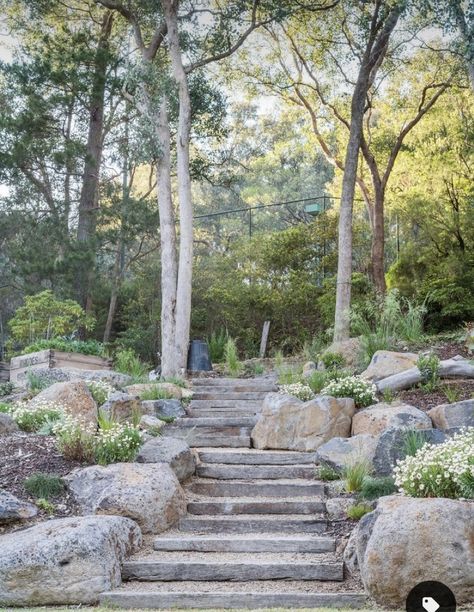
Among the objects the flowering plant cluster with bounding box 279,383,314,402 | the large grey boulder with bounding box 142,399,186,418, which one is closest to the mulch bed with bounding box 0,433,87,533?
the large grey boulder with bounding box 142,399,186,418

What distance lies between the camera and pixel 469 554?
5059mm

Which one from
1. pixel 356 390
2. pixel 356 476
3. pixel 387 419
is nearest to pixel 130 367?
pixel 356 390

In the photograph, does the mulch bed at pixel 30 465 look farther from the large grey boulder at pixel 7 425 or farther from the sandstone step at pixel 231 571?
the sandstone step at pixel 231 571

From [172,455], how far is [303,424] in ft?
6.35

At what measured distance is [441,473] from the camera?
5875 millimetres

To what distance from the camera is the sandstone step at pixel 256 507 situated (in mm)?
7008

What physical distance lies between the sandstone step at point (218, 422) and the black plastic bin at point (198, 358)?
3749 mm

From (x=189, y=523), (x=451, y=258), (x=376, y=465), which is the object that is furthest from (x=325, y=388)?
(x=451, y=258)

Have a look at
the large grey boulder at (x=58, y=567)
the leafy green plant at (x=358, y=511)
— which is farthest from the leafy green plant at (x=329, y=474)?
the large grey boulder at (x=58, y=567)

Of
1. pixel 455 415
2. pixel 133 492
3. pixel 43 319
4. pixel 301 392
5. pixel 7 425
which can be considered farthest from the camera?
pixel 43 319

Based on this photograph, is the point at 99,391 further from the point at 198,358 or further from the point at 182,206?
the point at 182,206

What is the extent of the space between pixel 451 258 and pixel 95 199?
28.4 ft

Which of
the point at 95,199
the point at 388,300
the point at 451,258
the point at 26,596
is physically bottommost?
the point at 26,596

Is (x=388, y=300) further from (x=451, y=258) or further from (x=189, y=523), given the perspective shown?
(x=189, y=523)
